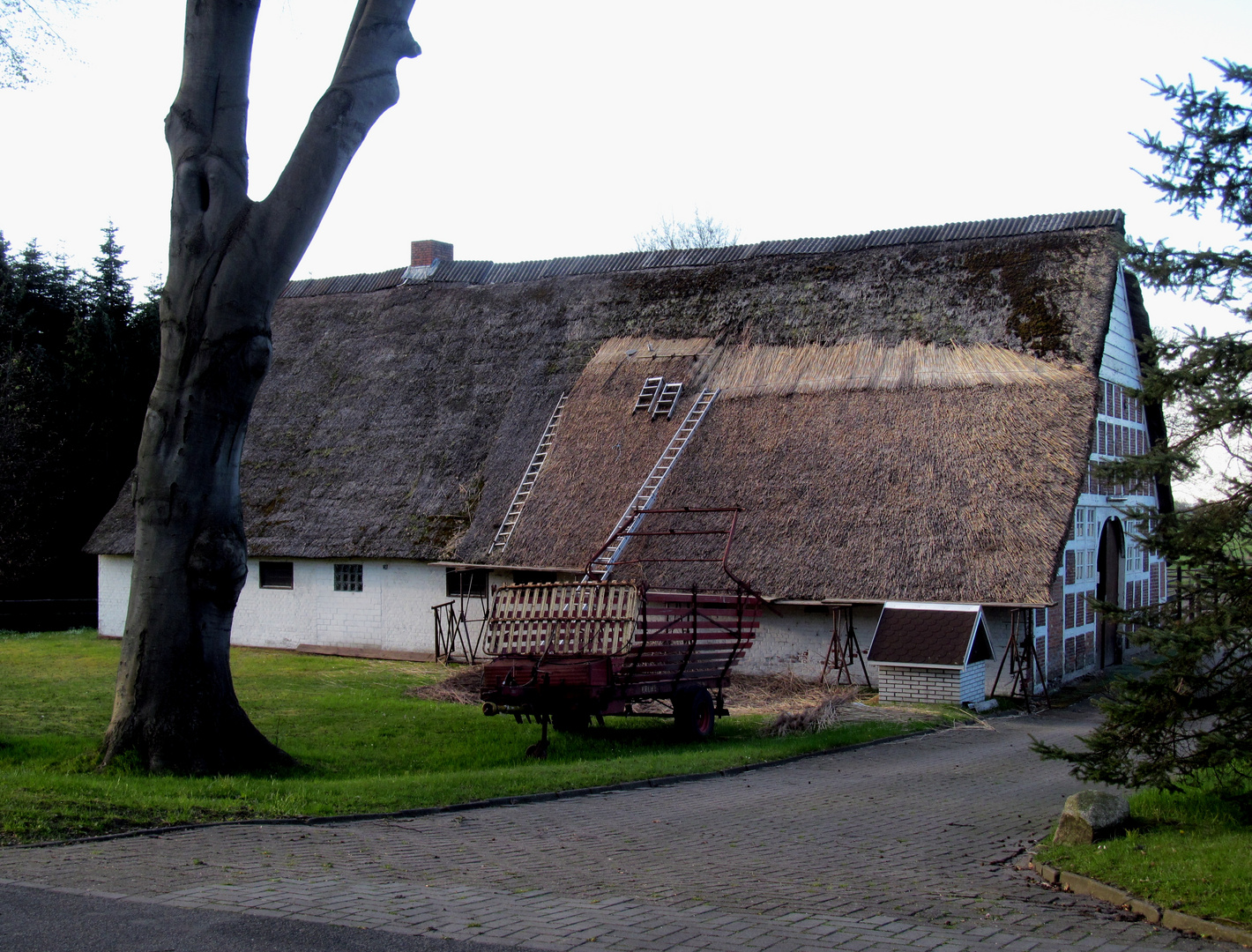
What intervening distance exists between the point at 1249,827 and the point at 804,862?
3.20 metres

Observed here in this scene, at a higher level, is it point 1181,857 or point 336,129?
point 336,129

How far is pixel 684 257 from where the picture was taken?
26484mm

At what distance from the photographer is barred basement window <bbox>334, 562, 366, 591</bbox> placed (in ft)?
79.4

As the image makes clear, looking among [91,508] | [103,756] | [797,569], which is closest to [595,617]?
[103,756]

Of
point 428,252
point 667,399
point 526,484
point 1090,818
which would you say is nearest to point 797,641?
point 667,399

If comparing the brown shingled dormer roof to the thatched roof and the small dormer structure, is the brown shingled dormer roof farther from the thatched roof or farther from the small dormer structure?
the thatched roof

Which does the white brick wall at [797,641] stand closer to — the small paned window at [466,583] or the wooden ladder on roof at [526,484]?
the wooden ladder on roof at [526,484]

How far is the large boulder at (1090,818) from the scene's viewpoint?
27.0 feet

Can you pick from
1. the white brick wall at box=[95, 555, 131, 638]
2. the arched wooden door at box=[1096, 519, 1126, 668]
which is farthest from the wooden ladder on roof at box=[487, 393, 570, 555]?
the arched wooden door at box=[1096, 519, 1126, 668]

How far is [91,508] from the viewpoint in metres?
31.3

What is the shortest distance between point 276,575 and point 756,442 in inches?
447

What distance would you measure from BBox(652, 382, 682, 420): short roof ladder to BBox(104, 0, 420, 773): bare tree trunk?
11.8 m

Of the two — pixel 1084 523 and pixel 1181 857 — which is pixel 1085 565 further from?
pixel 1181 857

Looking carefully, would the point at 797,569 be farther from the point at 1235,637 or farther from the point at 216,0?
the point at 216,0
